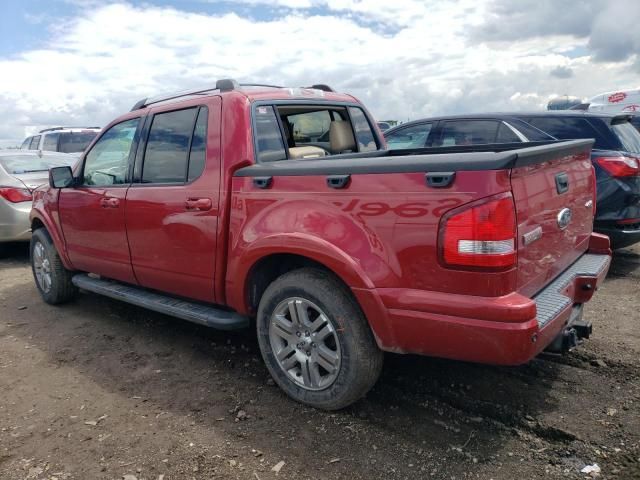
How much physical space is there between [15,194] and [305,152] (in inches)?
201

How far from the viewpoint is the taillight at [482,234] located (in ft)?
7.56

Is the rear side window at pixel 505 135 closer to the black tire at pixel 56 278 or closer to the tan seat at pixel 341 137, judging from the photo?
the tan seat at pixel 341 137

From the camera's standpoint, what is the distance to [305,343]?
304 cm

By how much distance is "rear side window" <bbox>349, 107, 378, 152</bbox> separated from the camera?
4473 mm

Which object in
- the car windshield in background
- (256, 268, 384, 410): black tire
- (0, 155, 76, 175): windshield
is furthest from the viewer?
the car windshield in background

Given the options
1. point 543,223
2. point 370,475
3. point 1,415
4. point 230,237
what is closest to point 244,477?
point 370,475

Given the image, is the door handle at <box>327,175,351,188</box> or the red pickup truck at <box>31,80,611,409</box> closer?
the red pickup truck at <box>31,80,611,409</box>

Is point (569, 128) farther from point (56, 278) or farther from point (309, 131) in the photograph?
point (56, 278)

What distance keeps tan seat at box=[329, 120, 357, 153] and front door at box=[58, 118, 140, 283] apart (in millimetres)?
1524

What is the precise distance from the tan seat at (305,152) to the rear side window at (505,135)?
113 inches

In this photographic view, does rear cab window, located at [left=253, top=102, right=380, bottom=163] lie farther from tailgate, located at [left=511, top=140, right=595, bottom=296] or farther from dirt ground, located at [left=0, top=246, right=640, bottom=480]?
tailgate, located at [left=511, top=140, right=595, bottom=296]

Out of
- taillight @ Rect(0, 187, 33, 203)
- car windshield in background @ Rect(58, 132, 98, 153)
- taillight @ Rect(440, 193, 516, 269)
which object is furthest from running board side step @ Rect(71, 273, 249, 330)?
car windshield in background @ Rect(58, 132, 98, 153)

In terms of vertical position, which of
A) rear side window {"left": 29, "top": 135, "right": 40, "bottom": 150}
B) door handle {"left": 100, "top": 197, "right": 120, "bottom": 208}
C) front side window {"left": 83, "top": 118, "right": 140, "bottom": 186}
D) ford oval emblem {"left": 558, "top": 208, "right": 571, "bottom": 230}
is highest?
front side window {"left": 83, "top": 118, "right": 140, "bottom": 186}

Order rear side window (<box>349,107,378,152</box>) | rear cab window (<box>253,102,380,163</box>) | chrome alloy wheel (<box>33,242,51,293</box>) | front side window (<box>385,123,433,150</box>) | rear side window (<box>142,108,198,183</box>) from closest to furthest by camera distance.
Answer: rear cab window (<box>253,102,380,163</box>), rear side window (<box>142,108,198,183</box>), rear side window (<box>349,107,378,152</box>), chrome alloy wheel (<box>33,242,51,293</box>), front side window (<box>385,123,433,150</box>)
